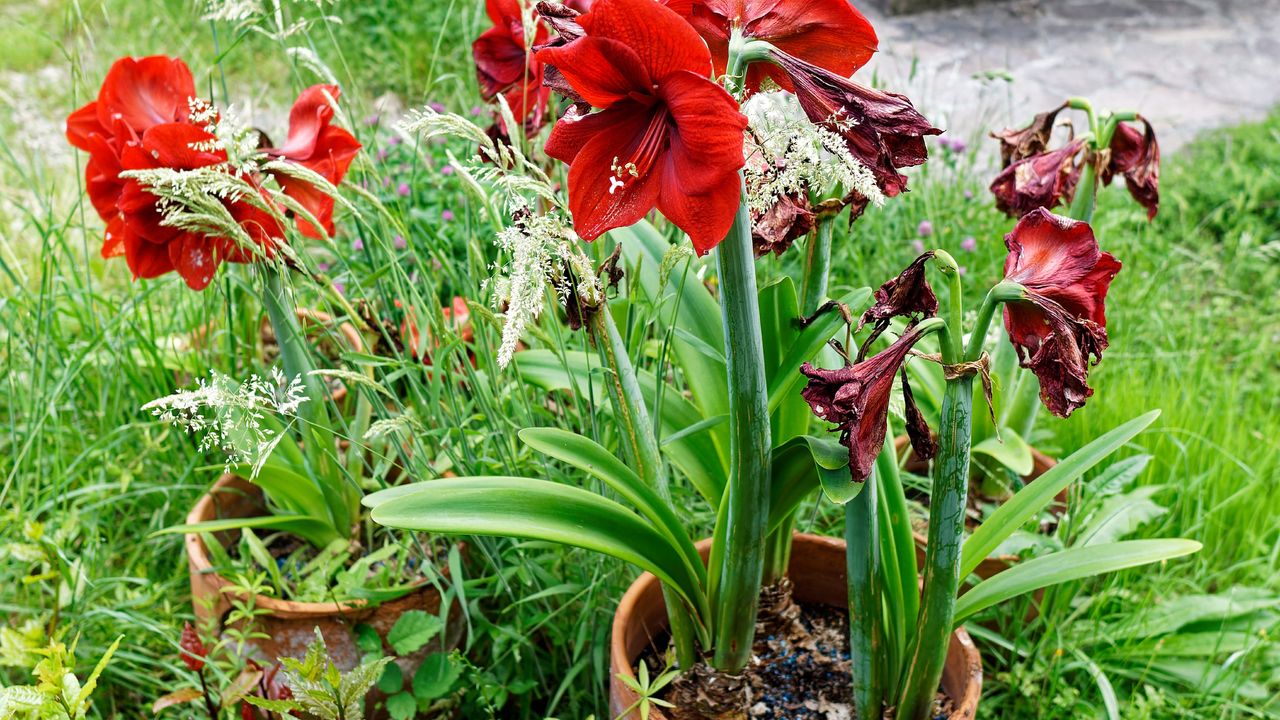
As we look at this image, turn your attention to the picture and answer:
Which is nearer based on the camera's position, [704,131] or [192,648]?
[704,131]

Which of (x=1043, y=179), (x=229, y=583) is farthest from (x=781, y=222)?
(x=229, y=583)

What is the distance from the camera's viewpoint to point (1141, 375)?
8.80 ft

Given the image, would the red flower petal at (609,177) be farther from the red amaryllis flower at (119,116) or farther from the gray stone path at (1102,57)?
the gray stone path at (1102,57)

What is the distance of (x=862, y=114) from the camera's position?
1022 millimetres

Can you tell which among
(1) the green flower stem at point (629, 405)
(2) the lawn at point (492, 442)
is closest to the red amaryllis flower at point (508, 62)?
(2) the lawn at point (492, 442)

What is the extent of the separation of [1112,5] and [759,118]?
5.72 m

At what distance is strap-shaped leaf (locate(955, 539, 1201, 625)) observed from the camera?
52.7 inches

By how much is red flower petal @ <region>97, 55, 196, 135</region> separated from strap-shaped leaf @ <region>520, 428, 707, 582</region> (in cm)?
83

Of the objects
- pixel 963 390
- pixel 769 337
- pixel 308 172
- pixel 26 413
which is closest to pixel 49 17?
pixel 26 413

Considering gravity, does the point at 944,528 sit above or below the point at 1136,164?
below

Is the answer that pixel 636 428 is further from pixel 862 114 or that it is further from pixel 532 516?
pixel 862 114

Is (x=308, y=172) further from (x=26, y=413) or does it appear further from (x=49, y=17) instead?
(x=49, y=17)

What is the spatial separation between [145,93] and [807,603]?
134 cm

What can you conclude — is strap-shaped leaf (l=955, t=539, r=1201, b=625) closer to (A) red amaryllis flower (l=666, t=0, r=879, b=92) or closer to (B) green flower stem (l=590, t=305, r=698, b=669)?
(B) green flower stem (l=590, t=305, r=698, b=669)
